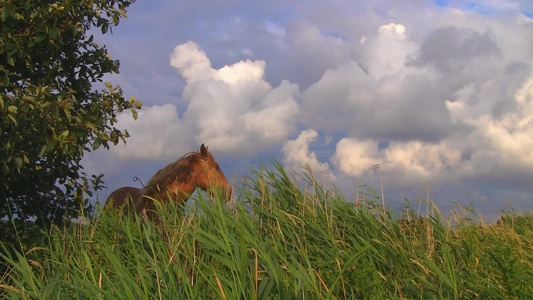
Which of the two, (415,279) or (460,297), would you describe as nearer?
(460,297)

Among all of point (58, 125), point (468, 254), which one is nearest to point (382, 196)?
point (468, 254)

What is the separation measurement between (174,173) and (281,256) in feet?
17.0

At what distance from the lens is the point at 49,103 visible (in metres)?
6.43

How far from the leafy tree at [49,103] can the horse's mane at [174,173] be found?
4.92 feet

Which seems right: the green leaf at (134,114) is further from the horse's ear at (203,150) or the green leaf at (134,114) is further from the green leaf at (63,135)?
the horse's ear at (203,150)

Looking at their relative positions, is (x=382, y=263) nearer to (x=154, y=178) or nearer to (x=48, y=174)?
(x=48, y=174)

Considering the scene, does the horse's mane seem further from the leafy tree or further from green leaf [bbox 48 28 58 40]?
green leaf [bbox 48 28 58 40]

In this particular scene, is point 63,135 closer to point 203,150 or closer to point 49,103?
point 49,103

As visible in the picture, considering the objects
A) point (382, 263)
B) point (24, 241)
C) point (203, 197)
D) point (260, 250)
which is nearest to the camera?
point (260, 250)

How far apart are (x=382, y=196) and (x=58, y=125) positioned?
386 cm

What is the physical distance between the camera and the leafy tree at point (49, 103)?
21.0 ft

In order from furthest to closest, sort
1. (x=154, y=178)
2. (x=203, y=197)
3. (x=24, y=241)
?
(x=154, y=178)
(x=24, y=241)
(x=203, y=197)

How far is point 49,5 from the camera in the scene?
6633mm

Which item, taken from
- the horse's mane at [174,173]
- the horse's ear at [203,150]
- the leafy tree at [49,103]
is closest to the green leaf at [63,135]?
the leafy tree at [49,103]
